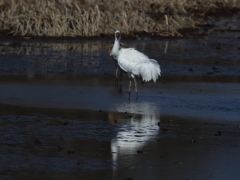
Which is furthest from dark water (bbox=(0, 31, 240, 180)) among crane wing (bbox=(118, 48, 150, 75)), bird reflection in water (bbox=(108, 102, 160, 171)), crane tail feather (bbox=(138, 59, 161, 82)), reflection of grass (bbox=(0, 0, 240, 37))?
reflection of grass (bbox=(0, 0, 240, 37))

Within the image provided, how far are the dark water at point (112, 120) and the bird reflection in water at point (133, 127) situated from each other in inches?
0.6

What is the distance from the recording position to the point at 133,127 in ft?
31.5

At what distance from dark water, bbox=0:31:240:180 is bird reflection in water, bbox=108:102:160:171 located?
0.05 ft

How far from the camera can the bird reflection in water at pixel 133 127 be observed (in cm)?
815

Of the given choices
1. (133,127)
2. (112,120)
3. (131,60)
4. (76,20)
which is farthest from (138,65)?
(76,20)

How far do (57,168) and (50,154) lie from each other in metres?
0.67

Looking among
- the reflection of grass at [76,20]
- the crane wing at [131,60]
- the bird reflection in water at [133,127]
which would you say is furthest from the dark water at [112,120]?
the reflection of grass at [76,20]

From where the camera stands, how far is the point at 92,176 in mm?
6820

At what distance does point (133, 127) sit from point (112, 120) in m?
0.72

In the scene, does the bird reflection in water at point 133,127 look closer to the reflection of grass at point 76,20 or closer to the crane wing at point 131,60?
the crane wing at point 131,60

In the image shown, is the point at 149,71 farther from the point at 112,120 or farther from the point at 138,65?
the point at 112,120

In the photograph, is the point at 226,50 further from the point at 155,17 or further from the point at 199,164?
the point at 199,164

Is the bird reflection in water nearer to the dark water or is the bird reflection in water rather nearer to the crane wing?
the dark water

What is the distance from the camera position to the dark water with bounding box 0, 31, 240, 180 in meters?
7.25
